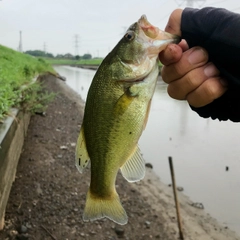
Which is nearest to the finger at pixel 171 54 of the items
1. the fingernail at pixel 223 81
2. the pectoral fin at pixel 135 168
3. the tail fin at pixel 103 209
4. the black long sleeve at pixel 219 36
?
the black long sleeve at pixel 219 36

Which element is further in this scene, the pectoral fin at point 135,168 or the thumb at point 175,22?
the pectoral fin at point 135,168

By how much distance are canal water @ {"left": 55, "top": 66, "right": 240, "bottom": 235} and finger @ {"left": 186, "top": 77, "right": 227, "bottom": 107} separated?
19.9ft

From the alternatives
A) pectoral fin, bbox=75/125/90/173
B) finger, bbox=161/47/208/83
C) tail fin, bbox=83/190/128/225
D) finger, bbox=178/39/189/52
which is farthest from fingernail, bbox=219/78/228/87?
tail fin, bbox=83/190/128/225

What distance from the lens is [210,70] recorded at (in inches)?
71.5

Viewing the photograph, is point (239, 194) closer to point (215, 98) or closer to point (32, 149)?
point (32, 149)

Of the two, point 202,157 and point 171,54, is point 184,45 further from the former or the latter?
point 202,157

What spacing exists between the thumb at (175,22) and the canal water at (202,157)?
246 inches

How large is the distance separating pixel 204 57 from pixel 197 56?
0.03 meters

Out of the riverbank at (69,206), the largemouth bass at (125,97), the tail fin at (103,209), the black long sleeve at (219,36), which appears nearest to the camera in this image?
the black long sleeve at (219,36)

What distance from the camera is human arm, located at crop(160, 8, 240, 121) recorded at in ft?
5.66

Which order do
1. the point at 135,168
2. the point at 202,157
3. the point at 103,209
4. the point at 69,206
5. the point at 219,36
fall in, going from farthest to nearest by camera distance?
the point at 202,157 < the point at 69,206 < the point at 103,209 < the point at 135,168 < the point at 219,36

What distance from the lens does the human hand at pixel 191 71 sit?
1791mm

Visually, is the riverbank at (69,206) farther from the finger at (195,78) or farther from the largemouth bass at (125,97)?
the finger at (195,78)

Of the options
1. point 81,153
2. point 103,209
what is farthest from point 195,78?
point 103,209
